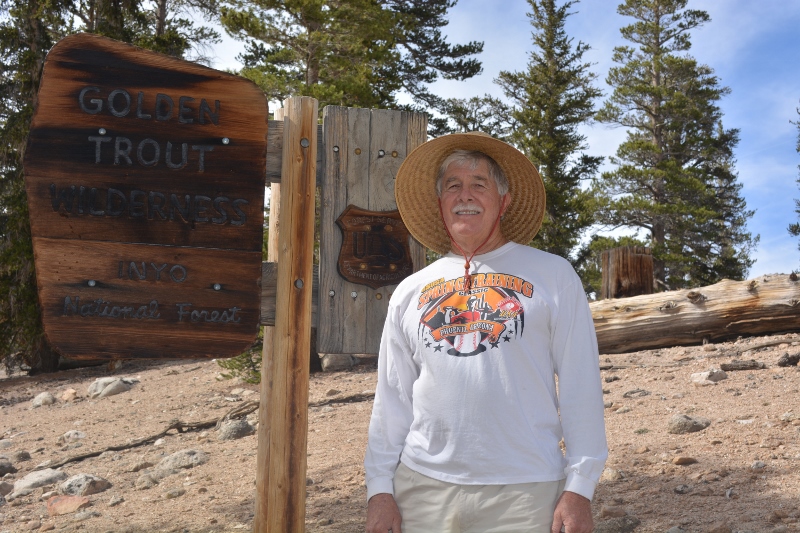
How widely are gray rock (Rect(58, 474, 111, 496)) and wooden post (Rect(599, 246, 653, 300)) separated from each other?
6404 mm

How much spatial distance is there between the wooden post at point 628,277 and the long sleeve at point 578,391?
7.60 metres

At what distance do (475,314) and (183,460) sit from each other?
4973 millimetres

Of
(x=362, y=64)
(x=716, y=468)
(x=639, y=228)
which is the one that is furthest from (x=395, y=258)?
(x=639, y=228)

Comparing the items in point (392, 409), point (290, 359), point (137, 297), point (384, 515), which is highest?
point (137, 297)

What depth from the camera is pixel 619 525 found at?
4160 millimetres

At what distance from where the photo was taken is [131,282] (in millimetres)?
3584

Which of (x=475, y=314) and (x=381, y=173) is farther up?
(x=381, y=173)

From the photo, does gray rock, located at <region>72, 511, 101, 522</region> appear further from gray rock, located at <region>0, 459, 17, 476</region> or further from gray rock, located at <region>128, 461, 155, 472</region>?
gray rock, located at <region>0, 459, 17, 476</region>

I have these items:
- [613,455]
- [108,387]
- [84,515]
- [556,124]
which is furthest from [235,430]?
[556,124]

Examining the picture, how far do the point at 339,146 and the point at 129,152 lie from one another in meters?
1.03

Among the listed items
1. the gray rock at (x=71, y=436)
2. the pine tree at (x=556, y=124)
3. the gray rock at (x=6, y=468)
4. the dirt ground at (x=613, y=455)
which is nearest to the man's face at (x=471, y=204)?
the dirt ground at (x=613, y=455)

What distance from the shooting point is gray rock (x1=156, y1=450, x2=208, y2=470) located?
22.0 ft

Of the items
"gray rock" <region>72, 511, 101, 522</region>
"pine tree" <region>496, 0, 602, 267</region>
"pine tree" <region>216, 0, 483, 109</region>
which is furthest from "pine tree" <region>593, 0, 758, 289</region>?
"gray rock" <region>72, 511, 101, 522</region>

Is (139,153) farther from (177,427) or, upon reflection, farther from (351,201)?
(177,427)
